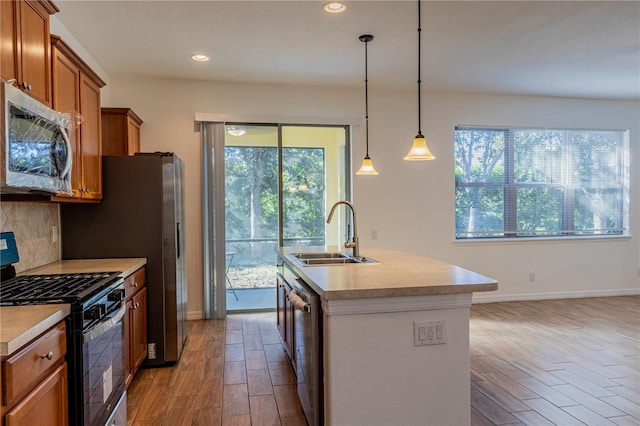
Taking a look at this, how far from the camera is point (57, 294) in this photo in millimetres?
1847

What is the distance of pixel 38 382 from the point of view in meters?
1.47

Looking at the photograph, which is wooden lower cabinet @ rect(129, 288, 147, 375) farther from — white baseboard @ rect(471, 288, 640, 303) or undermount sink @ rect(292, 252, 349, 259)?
white baseboard @ rect(471, 288, 640, 303)

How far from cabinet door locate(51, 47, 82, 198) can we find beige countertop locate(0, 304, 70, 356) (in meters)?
1.05

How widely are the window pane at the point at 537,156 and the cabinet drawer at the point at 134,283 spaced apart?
4626mm

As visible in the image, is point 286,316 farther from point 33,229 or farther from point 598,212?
point 598,212

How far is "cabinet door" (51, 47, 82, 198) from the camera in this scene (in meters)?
2.28

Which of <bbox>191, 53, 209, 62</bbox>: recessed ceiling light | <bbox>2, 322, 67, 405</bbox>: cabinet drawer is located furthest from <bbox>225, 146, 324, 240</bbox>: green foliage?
<bbox>2, 322, 67, 405</bbox>: cabinet drawer

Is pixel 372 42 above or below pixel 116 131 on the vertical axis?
above

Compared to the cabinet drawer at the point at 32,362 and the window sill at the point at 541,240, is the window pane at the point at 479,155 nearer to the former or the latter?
the window sill at the point at 541,240

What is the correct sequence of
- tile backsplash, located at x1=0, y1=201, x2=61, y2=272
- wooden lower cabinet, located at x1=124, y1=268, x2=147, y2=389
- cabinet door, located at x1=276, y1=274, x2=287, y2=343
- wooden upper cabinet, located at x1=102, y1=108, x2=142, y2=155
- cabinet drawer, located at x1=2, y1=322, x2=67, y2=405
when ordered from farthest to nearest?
wooden upper cabinet, located at x1=102, y1=108, x2=142, y2=155 < cabinet door, located at x1=276, y1=274, x2=287, y2=343 < wooden lower cabinet, located at x1=124, y1=268, x2=147, y2=389 < tile backsplash, located at x1=0, y1=201, x2=61, y2=272 < cabinet drawer, located at x1=2, y1=322, x2=67, y2=405

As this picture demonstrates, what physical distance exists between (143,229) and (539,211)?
4861 mm

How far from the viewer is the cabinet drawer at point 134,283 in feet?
8.75

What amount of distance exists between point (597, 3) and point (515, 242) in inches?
123

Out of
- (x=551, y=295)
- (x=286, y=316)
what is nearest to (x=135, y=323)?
(x=286, y=316)
